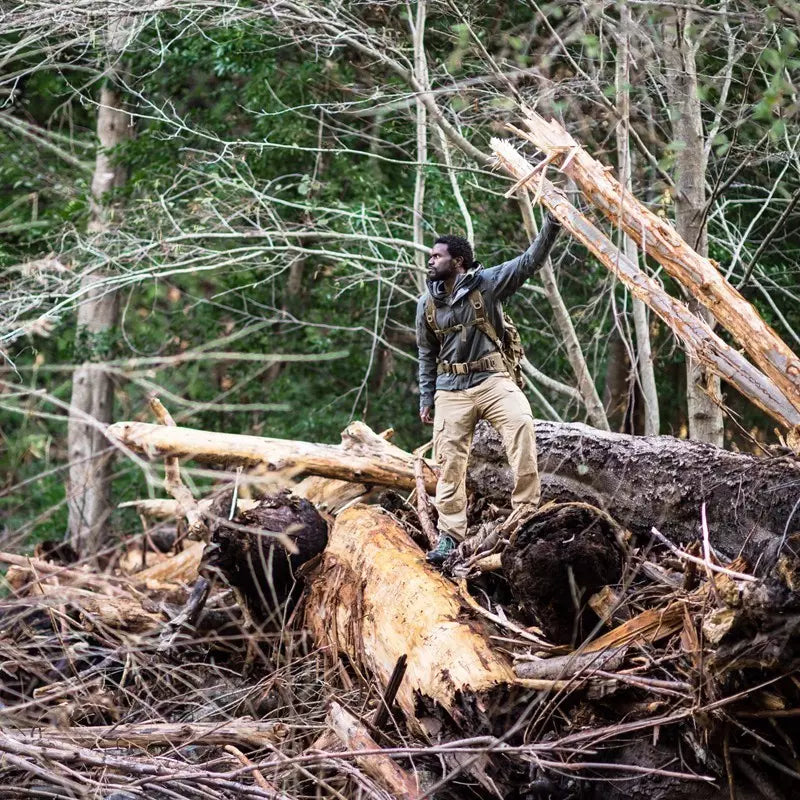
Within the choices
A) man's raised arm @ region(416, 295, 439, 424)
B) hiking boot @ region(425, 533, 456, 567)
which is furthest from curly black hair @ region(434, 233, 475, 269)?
hiking boot @ region(425, 533, 456, 567)

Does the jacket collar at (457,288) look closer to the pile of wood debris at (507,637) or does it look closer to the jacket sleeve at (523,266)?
the jacket sleeve at (523,266)

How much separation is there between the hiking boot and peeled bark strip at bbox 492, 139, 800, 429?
197 centimetres

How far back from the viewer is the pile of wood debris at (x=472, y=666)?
4.98m

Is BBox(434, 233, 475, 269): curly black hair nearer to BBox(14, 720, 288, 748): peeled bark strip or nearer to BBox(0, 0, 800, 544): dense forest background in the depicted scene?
BBox(0, 0, 800, 544): dense forest background

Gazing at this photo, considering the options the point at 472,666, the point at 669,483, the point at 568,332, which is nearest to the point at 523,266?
the point at 669,483

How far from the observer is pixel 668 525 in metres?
6.77

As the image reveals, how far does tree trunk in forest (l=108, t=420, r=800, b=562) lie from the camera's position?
6.09 meters

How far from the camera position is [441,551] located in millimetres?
7441

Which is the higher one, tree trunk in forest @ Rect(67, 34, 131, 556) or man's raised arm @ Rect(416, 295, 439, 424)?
man's raised arm @ Rect(416, 295, 439, 424)

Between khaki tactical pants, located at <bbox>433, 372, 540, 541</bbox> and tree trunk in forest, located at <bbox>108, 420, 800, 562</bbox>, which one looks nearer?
tree trunk in forest, located at <bbox>108, 420, 800, 562</bbox>

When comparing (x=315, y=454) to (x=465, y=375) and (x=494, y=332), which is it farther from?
(x=494, y=332)

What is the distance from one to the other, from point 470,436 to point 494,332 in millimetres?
705

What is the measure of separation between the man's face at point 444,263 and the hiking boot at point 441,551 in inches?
67.4

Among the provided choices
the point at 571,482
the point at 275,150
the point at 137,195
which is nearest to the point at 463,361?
the point at 571,482
